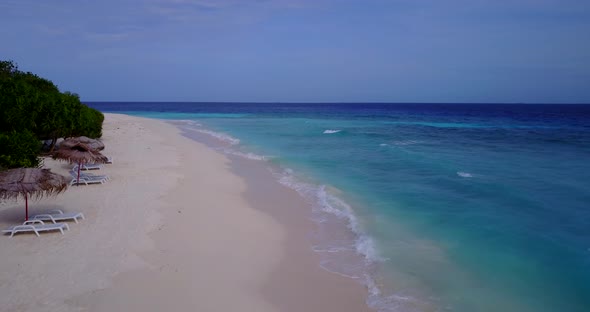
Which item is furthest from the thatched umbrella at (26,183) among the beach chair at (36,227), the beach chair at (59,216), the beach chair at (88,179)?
the beach chair at (88,179)

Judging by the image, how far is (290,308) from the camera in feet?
22.3

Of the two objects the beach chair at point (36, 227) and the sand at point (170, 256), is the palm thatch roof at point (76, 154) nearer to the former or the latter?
the sand at point (170, 256)

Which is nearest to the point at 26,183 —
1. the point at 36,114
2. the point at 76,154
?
the point at 76,154

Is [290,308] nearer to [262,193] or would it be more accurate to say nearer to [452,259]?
[452,259]

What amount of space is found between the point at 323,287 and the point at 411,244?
333 cm

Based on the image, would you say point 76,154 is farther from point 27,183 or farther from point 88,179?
point 27,183

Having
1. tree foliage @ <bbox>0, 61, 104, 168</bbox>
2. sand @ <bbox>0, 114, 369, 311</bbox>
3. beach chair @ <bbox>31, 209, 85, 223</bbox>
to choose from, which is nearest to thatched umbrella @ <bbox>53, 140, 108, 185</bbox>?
sand @ <bbox>0, 114, 369, 311</bbox>

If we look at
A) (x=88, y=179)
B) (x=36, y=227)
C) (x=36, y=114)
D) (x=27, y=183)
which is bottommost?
(x=36, y=227)

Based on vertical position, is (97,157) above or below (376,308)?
above

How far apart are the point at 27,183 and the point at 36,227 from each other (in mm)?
1127

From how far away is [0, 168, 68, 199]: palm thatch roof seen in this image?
28.7 ft

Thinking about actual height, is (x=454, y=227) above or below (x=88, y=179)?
below

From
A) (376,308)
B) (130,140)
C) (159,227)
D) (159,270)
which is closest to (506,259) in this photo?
(376,308)

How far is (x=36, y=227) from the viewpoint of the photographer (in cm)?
937
